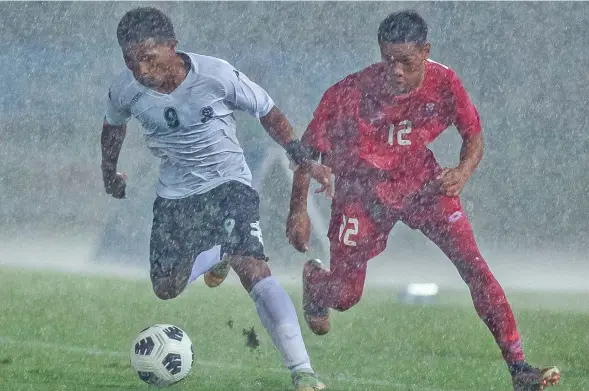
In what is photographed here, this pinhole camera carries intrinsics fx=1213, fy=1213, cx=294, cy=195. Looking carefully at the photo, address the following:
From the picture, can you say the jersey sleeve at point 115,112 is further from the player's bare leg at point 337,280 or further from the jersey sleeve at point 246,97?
the player's bare leg at point 337,280

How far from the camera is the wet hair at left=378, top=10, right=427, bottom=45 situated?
4902 mm

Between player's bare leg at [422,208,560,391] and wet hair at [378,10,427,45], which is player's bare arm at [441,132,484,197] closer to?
player's bare leg at [422,208,560,391]

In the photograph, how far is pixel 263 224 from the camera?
7.90 m

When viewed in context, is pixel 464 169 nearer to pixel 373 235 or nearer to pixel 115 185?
pixel 373 235

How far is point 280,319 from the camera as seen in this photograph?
184 inches

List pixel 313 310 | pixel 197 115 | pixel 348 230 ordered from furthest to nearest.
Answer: pixel 313 310 < pixel 348 230 < pixel 197 115

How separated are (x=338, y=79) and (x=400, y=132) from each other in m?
2.95

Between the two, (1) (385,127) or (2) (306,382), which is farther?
(1) (385,127)

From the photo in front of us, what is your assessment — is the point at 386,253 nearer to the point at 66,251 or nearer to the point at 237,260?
the point at 66,251

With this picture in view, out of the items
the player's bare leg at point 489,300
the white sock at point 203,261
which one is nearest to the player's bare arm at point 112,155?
the white sock at point 203,261

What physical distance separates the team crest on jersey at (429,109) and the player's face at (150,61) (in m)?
1.06

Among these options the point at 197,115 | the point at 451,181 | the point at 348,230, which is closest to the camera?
the point at 451,181

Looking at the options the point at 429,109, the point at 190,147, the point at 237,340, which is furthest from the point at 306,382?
the point at 237,340

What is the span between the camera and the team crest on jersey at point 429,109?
16.5ft
